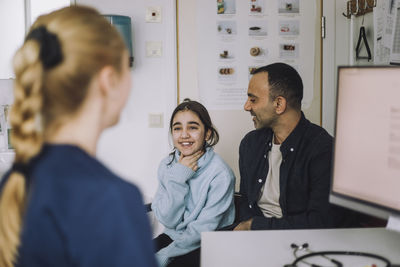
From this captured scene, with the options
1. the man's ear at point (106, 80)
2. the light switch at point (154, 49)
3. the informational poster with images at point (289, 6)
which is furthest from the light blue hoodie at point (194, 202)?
the man's ear at point (106, 80)

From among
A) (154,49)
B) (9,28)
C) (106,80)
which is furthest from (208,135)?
(9,28)

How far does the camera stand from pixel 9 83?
245 centimetres

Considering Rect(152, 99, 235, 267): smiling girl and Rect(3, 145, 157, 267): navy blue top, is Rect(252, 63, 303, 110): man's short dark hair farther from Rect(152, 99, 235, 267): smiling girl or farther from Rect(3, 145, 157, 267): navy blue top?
Rect(3, 145, 157, 267): navy blue top

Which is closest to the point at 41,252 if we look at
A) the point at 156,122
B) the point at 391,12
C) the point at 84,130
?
the point at 84,130

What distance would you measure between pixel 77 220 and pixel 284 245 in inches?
29.7

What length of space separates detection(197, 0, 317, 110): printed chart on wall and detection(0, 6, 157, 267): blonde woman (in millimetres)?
1962

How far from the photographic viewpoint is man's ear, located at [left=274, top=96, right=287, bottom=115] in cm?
186

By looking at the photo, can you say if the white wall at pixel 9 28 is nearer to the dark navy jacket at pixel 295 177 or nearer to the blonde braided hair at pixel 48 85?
the dark navy jacket at pixel 295 177

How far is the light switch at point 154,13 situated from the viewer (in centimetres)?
260

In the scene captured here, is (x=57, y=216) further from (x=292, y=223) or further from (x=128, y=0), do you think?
(x=128, y=0)

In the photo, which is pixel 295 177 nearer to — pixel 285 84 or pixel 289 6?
pixel 285 84

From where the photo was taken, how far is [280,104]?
1.88 m

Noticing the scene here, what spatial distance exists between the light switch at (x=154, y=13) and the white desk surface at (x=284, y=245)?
1.68 metres

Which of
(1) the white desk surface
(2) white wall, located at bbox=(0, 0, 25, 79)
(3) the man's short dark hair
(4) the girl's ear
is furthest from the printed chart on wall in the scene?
(1) the white desk surface
